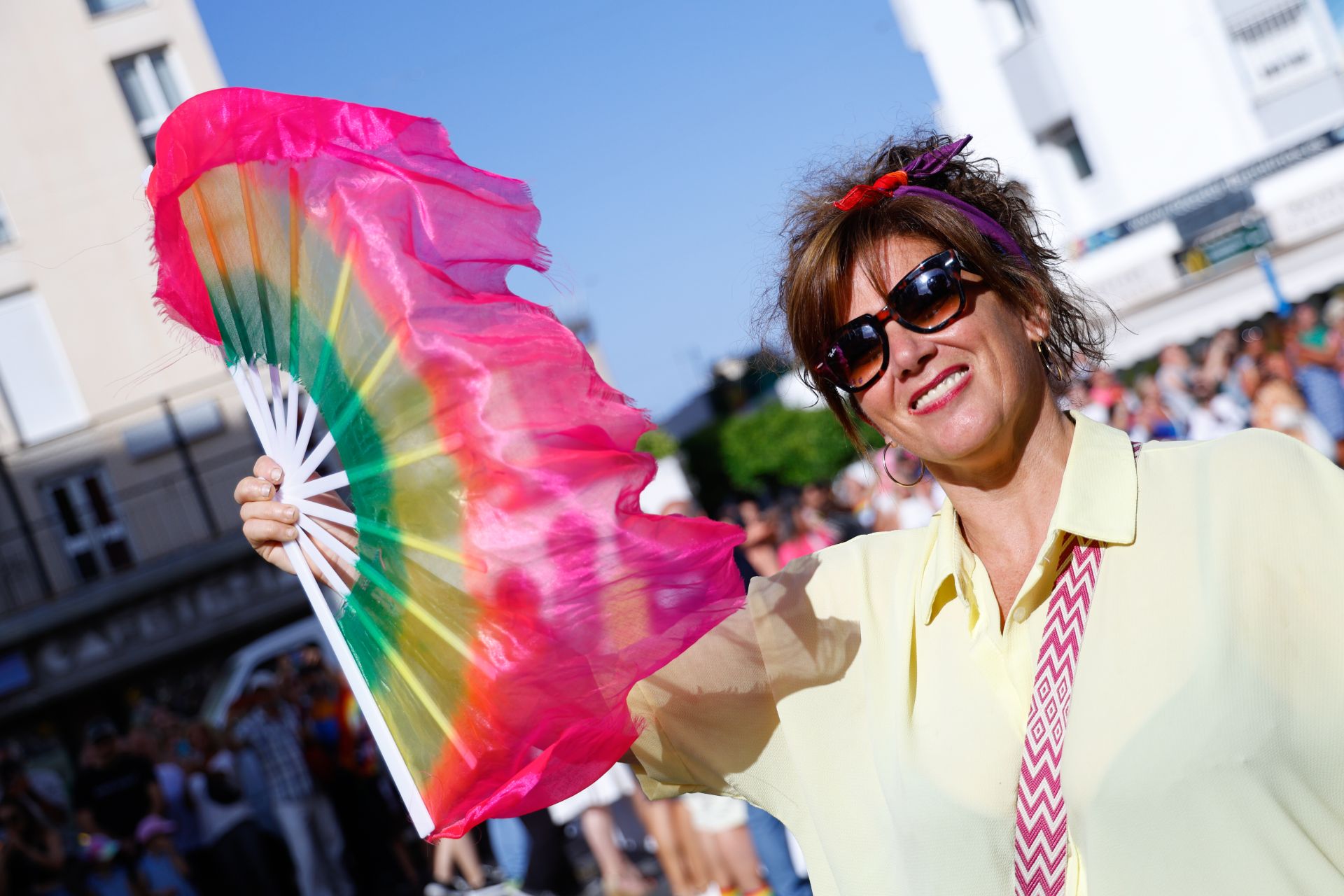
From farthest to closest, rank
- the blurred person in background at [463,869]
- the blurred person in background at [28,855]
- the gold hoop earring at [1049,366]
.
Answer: the blurred person in background at [28,855]
the blurred person in background at [463,869]
the gold hoop earring at [1049,366]

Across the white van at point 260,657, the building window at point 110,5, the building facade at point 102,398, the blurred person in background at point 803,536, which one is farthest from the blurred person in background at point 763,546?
the building window at point 110,5

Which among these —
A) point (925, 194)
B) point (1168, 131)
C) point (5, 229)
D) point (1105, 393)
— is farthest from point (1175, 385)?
point (5, 229)

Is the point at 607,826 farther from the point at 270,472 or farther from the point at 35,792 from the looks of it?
the point at 270,472

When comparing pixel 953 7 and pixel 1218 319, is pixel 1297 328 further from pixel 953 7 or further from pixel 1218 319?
pixel 953 7

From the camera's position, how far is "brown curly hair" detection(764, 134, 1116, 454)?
1.92 metres

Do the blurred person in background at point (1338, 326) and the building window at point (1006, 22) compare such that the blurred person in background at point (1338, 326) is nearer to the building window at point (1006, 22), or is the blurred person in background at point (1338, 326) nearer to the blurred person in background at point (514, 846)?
the blurred person in background at point (514, 846)

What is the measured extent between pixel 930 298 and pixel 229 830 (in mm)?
8191

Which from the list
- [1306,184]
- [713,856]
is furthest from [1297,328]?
[1306,184]

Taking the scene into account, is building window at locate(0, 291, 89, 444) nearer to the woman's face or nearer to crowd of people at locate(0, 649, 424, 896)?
crowd of people at locate(0, 649, 424, 896)

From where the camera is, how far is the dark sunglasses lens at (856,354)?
6.23ft

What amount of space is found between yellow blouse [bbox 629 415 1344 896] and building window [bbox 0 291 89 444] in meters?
19.4

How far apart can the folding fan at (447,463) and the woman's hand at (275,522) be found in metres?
0.02

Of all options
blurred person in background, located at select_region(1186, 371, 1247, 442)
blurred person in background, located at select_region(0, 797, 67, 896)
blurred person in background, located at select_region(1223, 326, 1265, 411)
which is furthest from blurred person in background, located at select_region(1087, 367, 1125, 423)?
blurred person in background, located at select_region(0, 797, 67, 896)

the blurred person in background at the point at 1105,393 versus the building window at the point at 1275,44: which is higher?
the building window at the point at 1275,44
